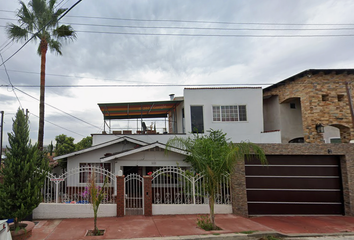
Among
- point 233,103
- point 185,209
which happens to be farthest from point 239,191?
point 233,103

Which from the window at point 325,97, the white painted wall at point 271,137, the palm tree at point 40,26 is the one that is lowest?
the white painted wall at point 271,137

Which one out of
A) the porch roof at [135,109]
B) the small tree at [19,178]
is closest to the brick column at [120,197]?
the small tree at [19,178]

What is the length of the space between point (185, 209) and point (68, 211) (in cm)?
436

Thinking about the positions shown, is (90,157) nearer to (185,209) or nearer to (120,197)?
(120,197)

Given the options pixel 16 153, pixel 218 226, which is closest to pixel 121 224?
pixel 218 226

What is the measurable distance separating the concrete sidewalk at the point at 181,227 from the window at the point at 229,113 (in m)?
7.07

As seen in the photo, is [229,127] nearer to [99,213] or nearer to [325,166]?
[325,166]

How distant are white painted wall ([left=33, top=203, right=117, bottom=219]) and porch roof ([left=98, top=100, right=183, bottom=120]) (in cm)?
692

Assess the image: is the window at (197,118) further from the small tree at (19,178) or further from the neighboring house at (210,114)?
the small tree at (19,178)

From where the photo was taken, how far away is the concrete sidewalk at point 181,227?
7.02m

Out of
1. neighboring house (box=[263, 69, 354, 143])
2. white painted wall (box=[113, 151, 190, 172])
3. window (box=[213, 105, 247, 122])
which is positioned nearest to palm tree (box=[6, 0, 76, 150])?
white painted wall (box=[113, 151, 190, 172])

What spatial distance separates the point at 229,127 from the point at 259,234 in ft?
27.8

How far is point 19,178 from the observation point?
680 cm

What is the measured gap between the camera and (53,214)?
8656mm
